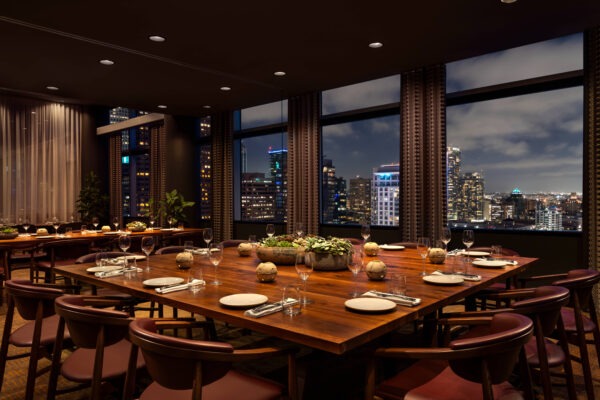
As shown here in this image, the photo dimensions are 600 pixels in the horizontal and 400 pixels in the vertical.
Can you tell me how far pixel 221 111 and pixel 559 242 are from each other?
6323 millimetres

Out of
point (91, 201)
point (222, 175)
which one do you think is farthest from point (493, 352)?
point (91, 201)

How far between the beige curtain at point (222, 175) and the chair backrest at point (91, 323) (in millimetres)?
6722

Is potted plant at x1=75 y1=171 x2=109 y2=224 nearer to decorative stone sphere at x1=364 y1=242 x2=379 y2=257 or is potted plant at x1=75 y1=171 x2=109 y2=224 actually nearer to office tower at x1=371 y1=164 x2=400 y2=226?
office tower at x1=371 y1=164 x2=400 y2=226

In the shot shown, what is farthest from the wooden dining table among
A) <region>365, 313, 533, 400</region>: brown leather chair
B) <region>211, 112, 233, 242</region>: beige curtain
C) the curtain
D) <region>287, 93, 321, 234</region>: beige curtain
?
the curtain

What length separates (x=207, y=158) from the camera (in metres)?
9.25

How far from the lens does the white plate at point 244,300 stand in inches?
71.1

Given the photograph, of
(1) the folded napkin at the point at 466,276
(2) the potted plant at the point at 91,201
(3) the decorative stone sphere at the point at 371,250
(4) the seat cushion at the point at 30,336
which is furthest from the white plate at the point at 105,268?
(2) the potted plant at the point at 91,201

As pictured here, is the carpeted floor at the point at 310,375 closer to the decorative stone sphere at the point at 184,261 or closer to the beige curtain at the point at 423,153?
the decorative stone sphere at the point at 184,261

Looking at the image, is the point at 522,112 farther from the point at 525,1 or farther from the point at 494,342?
the point at 494,342

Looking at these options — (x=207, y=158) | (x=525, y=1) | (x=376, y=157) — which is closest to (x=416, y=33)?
(x=525, y=1)

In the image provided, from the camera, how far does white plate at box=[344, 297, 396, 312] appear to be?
172 cm

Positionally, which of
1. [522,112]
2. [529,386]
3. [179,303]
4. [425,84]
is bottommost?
[529,386]

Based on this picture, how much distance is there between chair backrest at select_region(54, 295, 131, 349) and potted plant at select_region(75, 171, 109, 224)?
8.48 m

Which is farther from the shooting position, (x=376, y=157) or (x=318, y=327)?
(x=376, y=157)
